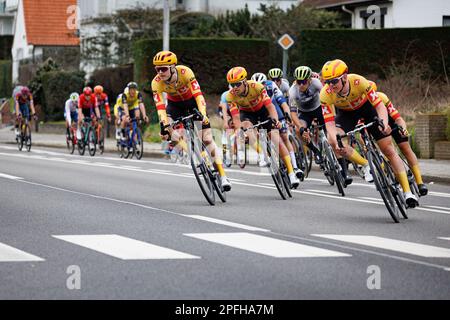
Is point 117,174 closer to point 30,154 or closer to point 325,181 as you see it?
point 325,181

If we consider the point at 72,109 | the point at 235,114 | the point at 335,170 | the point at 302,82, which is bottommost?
the point at 335,170

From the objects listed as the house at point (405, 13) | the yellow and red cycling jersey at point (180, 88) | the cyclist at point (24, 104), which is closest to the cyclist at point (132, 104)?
the cyclist at point (24, 104)

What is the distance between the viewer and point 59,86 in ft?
173

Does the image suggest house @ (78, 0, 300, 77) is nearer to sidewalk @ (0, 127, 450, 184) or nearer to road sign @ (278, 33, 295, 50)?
sidewalk @ (0, 127, 450, 184)

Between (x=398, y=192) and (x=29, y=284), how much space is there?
605 cm

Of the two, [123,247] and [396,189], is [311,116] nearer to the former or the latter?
[396,189]

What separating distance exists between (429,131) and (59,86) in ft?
93.9

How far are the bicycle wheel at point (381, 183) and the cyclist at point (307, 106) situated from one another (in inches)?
224

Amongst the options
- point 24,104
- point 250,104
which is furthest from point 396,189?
point 24,104

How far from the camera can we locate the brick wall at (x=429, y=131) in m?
26.6

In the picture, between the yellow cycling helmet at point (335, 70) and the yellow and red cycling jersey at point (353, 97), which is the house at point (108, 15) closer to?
the yellow and red cycling jersey at point (353, 97)

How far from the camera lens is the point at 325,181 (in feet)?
70.1

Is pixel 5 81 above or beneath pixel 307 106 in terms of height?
beneath
